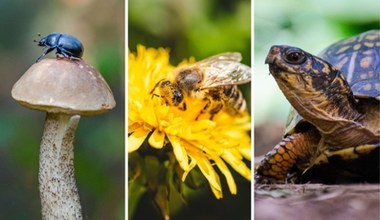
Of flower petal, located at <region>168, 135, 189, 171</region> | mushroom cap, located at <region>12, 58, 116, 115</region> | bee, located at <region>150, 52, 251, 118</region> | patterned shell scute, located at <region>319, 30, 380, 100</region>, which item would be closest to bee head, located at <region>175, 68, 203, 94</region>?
bee, located at <region>150, 52, 251, 118</region>

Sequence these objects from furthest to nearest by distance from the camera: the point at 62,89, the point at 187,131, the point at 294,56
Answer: the point at 187,131
the point at 294,56
the point at 62,89

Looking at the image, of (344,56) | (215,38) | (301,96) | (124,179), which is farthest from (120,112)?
(344,56)

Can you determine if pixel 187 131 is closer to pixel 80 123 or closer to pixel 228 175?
pixel 228 175

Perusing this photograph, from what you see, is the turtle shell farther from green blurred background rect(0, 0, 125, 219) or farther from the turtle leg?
green blurred background rect(0, 0, 125, 219)

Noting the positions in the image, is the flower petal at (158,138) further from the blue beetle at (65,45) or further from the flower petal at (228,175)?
the blue beetle at (65,45)

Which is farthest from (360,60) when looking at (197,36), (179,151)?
(179,151)

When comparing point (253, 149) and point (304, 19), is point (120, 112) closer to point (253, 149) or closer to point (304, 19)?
point (253, 149)

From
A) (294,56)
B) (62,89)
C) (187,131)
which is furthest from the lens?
(187,131)

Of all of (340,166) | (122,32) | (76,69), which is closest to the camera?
(76,69)
